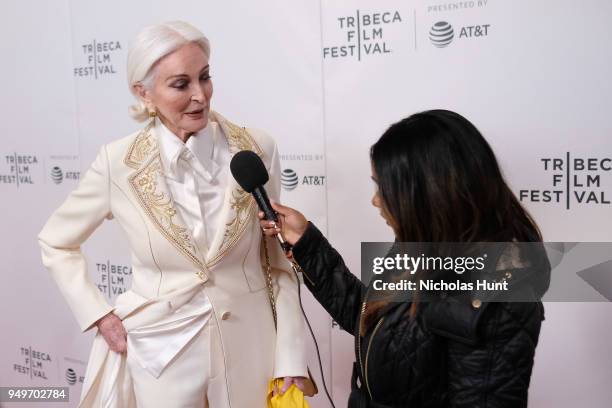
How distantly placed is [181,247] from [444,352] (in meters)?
Answer: 0.61

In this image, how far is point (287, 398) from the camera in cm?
147

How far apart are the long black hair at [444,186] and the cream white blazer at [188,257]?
453 millimetres

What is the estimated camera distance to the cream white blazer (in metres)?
1.41

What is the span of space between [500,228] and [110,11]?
204 centimetres

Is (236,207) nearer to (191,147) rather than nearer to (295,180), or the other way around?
(191,147)

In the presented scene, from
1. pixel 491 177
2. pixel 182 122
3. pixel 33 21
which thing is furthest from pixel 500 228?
pixel 33 21

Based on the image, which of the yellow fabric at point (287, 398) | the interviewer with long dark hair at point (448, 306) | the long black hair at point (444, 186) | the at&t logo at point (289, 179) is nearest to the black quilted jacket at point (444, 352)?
the interviewer with long dark hair at point (448, 306)

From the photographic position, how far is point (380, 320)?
117 cm

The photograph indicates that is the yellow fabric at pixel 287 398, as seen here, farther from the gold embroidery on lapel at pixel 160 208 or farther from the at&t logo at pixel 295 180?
the at&t logo at pixel 295 180

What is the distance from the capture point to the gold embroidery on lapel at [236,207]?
1415 mm

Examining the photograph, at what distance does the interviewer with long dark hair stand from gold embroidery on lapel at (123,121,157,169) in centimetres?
57

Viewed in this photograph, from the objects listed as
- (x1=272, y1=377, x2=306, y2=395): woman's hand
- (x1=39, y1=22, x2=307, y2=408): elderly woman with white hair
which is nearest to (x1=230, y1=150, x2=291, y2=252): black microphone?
(x1=39, y1=22, x2=307, y2=408): elderly woman with white hair

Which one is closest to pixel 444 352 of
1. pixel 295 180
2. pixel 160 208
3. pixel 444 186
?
pixel 444 186

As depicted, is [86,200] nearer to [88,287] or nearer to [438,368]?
[88,287]
